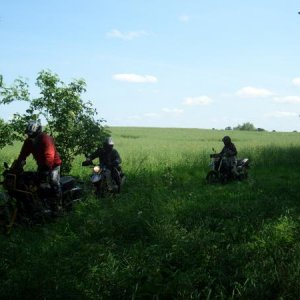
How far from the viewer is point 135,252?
6.49m

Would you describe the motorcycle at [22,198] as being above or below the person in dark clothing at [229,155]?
below

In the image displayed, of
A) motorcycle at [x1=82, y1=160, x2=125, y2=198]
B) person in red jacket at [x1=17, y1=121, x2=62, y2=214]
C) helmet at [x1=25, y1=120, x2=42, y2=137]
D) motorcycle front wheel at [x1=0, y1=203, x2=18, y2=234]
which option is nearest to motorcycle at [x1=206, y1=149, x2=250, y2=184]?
motorcycle at [x1=82, y1=160, x2=125, y2=198]

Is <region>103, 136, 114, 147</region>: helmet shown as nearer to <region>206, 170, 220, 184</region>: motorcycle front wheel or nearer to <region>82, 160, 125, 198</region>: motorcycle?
<region>82, 160, 125, 198</region>: motorcycle

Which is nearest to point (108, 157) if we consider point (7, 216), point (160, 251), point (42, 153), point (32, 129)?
point (42, 153)

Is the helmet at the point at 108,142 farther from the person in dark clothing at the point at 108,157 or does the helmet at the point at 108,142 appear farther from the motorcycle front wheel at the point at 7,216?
the motorcycle front wheel at the point at 7,216

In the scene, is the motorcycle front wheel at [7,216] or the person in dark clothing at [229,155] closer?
the motorcycle front wheel at [7,216]

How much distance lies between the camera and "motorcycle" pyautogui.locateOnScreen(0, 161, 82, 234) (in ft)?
26.4

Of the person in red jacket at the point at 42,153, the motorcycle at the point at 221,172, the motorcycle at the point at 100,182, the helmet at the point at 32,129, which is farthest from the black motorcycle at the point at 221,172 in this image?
the helmet at the point at 32,129

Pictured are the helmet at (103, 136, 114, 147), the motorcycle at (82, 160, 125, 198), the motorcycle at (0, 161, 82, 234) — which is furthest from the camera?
the helmet at (103, 136, 114, 147)

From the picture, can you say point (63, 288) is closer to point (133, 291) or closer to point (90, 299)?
point (90, 299)

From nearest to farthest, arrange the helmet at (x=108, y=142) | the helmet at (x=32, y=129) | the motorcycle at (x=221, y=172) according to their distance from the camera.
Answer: the helmet at (x=32, y=129) < the helmet at (x=108, y=142) < the motorcycle at (x=221, y=172)

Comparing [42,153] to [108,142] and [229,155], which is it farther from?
[229,155]

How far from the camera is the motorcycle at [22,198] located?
26.4 feet

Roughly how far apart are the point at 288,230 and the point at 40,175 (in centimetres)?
458
